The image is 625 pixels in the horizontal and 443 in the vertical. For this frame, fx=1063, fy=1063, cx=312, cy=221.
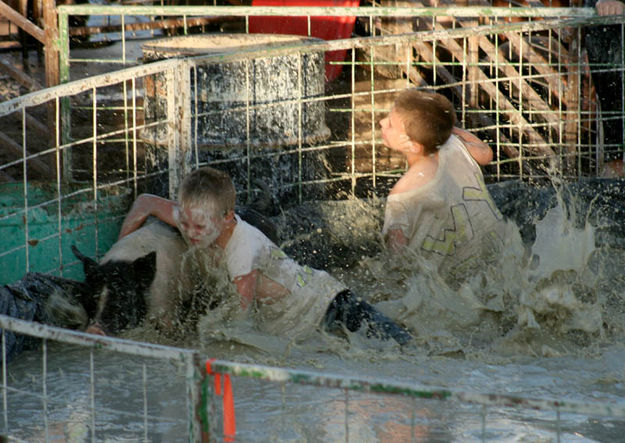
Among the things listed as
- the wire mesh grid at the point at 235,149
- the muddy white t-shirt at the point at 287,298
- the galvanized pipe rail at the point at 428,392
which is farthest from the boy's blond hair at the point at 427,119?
the galvanized pipe rail at the point at 428,392

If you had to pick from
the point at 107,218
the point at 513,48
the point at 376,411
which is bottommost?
the point at 376,411

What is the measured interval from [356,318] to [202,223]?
0.93m

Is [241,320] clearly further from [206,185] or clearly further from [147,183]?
[147,183]

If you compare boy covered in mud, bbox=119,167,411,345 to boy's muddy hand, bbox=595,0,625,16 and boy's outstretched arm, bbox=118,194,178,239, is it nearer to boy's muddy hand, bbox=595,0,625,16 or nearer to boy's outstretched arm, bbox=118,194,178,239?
boy's outstretched arm, bbox=118,194,178,239

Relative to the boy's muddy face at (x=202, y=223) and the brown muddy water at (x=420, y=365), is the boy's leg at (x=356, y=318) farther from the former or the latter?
the boy's muddy face at (x=202, y=223)

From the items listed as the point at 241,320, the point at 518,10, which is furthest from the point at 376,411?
the point at 518,10

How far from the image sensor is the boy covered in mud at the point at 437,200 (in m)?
5.82

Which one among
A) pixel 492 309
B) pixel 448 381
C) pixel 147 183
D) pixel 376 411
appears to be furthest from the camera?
pixel 147 183

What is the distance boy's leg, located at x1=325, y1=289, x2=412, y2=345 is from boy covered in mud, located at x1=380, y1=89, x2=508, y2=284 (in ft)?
1.86

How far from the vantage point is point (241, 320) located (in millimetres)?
5062

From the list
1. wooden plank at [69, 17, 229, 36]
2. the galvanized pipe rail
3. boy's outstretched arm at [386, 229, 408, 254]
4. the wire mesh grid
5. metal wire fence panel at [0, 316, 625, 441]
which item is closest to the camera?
the galvanized pipe rail

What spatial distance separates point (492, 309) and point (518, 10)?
2428 millimetres

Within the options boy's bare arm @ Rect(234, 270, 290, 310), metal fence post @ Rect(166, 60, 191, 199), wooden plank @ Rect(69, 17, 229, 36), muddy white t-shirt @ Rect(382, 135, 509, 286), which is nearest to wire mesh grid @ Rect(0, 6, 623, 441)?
metal fence post @ Rect(166, 60, 191, 199)

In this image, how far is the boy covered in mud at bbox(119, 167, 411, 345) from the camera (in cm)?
504
